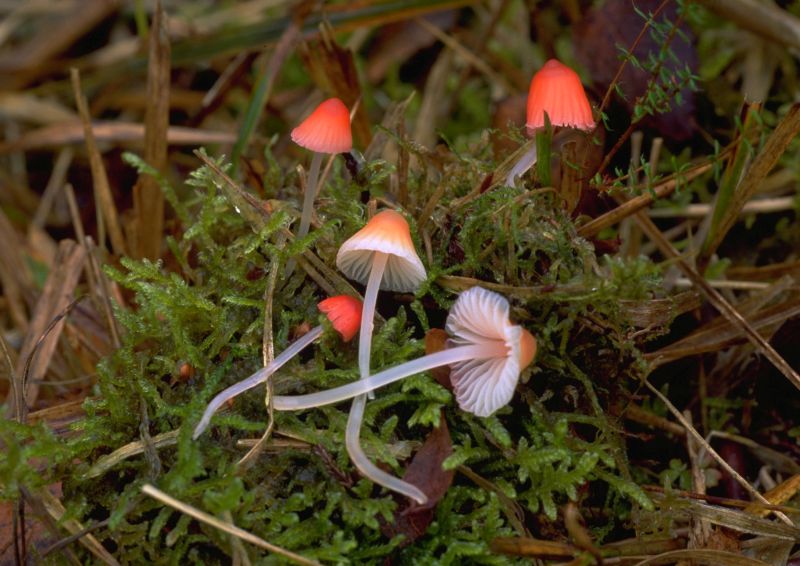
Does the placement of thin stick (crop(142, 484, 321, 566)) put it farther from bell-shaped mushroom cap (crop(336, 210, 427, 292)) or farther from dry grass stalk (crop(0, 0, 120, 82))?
dry grass stalk (crop(0, 0, 120, 82))

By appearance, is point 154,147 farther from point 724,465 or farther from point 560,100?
point 724,465

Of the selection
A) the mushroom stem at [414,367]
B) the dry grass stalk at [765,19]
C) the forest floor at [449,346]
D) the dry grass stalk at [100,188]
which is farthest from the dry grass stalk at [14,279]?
the dry grass stalk at [765,19]

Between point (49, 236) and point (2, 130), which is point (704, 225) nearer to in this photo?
point (49, 236)

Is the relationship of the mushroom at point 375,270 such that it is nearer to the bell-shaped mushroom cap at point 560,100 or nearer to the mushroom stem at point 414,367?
the mushroom stem at point 414,367

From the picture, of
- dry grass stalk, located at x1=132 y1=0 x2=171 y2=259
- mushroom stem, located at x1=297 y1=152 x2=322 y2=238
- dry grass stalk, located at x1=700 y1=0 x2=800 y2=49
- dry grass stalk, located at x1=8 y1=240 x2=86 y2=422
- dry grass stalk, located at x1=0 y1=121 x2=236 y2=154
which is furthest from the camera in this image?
dry grass stalk, located at x1=0 y1=121 x2=236 y2=154

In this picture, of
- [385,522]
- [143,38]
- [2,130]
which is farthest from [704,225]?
[2,130]

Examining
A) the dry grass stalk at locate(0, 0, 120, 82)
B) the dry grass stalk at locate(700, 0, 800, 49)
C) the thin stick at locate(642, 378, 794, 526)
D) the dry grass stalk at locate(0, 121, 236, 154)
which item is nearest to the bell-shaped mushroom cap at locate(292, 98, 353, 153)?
the thin stick at locate(642, 378, 794, 526)
